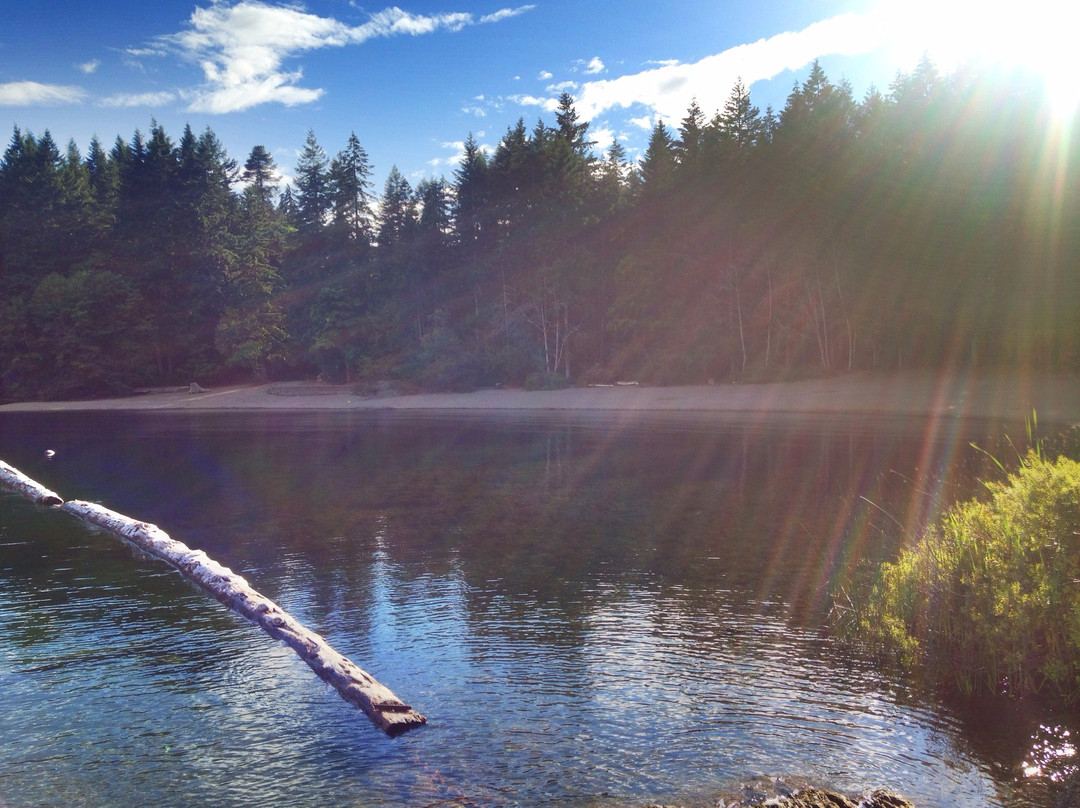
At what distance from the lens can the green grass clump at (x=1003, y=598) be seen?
5316 mm

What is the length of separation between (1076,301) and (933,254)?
4.81 metres

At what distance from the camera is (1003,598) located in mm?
5555

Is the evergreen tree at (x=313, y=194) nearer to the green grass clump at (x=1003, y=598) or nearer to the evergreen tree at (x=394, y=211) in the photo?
the evergreen tree at (x=394, y=211)

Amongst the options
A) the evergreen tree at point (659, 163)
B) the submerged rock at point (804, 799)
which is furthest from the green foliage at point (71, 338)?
the submerged rock at point (804, 799)

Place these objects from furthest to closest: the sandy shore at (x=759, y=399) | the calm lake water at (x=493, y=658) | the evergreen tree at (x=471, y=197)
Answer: the evergreen tree at (x=471, y=197) → the sandy shore at (x=759, y=399) → the calm lake water at (x=493, y=658)

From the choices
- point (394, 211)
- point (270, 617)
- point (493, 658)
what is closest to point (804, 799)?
point (493, 658)

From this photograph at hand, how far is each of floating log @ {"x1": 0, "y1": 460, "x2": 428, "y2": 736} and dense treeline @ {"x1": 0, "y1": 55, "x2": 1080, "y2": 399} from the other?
2582 centimetres

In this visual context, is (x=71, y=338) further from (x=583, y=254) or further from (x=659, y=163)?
(x=659, y=163)

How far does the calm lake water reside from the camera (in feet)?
15.2

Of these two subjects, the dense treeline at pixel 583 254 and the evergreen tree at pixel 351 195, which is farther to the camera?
the evergreen tree at pixel 351 195

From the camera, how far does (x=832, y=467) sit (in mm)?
16469

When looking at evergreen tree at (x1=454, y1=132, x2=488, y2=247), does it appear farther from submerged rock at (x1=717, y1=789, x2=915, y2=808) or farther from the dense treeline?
submerged rock at (x1=717, y1=789, x2=915, y2=808)

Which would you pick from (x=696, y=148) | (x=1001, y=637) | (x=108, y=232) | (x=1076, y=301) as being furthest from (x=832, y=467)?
(x=108, y=232)

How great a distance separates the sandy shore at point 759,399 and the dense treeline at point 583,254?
169 cm
